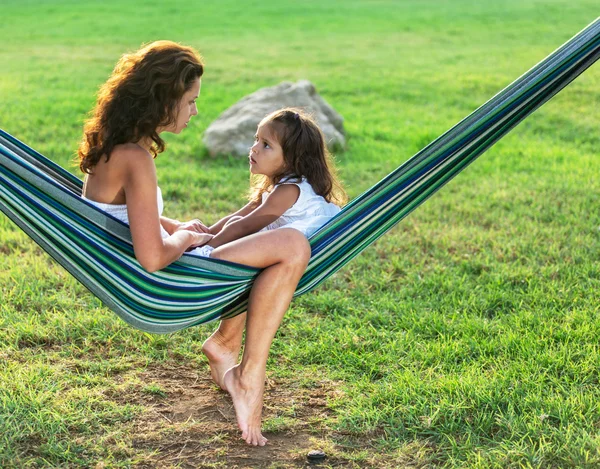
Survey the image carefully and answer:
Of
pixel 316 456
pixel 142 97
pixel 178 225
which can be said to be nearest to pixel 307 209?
pixel 178 225

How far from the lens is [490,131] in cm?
269

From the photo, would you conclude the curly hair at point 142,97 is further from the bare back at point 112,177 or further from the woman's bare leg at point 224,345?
the woman's bare leg at point 224,345

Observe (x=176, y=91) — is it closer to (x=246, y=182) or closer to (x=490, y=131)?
(x=490, y=131)

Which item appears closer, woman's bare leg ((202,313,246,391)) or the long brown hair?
the long brown hair

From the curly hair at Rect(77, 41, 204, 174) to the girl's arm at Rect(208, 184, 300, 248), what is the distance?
0.48 m

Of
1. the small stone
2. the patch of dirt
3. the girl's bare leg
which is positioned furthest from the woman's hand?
the small stone

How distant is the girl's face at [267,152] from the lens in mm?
2777

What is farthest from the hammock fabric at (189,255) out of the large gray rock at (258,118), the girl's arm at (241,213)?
the large gray rock at (258,118)

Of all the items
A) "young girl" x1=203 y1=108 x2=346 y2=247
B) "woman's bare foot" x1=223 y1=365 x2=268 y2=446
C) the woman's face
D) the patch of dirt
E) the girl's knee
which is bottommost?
the patch of dirt

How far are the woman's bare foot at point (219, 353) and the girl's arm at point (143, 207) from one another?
65 cm

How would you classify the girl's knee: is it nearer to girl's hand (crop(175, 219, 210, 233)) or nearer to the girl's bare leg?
the girl's bare leg

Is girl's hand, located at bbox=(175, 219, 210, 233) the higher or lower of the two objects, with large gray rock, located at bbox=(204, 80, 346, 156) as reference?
higher

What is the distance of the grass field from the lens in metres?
2.52

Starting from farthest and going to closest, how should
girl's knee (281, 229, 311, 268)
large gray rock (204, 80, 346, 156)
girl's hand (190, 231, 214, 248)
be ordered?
1. large gray rock (204, 80, 346, 156)
2. girl's hand (190, 231, 214, 248)
3. girl's knee (281, 229, 311, 268)
